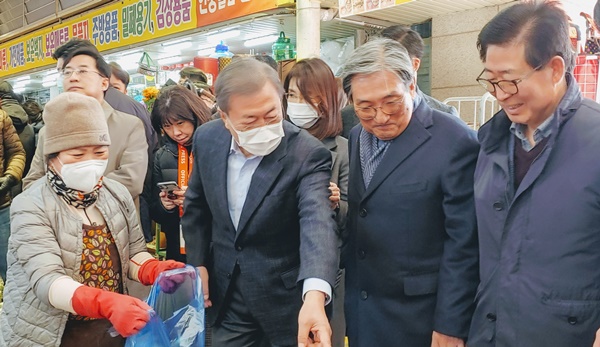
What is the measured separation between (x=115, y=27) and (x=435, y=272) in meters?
6.58

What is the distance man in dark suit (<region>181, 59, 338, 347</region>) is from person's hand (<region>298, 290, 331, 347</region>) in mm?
96

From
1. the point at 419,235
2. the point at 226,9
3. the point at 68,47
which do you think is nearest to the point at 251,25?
the point at 226,9

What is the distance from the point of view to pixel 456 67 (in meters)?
4.73

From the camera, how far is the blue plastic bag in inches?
57.9

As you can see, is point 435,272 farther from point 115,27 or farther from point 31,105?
point 115,27

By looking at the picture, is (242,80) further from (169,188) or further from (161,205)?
(161,205)

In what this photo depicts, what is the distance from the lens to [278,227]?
152cm

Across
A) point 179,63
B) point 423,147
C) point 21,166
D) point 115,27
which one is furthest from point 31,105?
point 423,147

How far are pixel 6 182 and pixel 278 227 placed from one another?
8.39ft

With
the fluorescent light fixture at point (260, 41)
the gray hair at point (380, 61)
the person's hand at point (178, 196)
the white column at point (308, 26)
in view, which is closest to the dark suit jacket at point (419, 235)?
the gray hair at point (380, 61)

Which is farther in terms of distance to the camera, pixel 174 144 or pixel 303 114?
pixel 174 144

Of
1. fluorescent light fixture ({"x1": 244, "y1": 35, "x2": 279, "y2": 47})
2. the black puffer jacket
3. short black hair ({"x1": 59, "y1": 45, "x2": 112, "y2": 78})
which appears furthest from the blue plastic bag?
fluorescent light fixture ({"x1": 244, "y1": 35, "x2": 279, "y2": 47})

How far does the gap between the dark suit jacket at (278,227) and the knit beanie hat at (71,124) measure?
401mm

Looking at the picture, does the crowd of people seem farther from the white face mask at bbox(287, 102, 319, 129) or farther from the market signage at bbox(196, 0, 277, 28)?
the market signage at bbox(196, 0, 277, 28)
